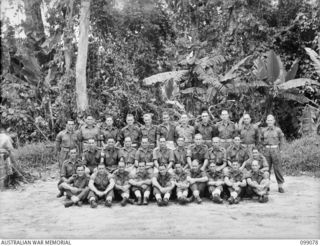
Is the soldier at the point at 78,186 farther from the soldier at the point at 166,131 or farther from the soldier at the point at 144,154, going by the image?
the soldier at the point at 166,131

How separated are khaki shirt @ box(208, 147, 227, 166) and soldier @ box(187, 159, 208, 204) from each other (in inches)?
18.5

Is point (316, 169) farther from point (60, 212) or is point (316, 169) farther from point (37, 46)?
point (37, 46)

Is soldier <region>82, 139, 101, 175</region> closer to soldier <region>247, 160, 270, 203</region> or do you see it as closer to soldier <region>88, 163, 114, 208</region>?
soldier <region>88, 163, 114, 208</region>

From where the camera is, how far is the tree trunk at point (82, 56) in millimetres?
12044

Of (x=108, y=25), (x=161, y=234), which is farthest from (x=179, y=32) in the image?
(x=161, y=234)

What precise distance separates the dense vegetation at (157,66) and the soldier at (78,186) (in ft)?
15.4

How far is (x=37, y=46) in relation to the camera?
14344 mm

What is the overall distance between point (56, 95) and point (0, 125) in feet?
6.07

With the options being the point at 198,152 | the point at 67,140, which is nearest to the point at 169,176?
the point at 198,152

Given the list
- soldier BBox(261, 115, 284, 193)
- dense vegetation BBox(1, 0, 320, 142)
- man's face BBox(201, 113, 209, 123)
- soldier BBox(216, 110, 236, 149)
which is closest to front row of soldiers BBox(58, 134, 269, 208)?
soldier BBox(261, 115, 284, 193)

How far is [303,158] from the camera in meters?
10.6

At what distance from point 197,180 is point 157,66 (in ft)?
27.2

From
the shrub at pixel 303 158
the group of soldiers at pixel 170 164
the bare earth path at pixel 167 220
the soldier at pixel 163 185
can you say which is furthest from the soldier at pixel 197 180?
the shrub at pixel 303 158

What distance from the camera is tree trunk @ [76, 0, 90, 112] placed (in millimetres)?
12044
